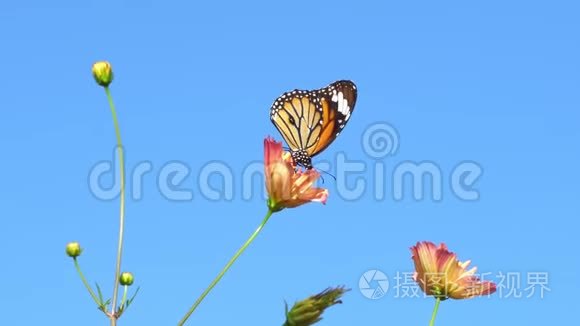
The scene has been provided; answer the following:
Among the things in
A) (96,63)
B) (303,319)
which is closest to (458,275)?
(303,319)

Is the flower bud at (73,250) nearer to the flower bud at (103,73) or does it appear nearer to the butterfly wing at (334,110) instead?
the flower bud at (103,73)

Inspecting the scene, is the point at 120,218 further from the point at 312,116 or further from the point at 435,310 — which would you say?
the point at 312,116

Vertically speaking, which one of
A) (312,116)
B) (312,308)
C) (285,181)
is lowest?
(312,308)

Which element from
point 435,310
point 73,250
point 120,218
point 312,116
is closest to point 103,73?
point 73,250

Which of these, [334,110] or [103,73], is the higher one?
[334,110]

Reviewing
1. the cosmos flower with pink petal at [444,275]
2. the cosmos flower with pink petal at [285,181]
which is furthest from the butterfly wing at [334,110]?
the cosmos flower with pink petal at [285,181]

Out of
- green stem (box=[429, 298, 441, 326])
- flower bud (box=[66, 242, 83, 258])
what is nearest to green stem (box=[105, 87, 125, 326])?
flower bud (box=[66, 242, 83, 258])

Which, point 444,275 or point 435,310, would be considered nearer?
point 435,310
